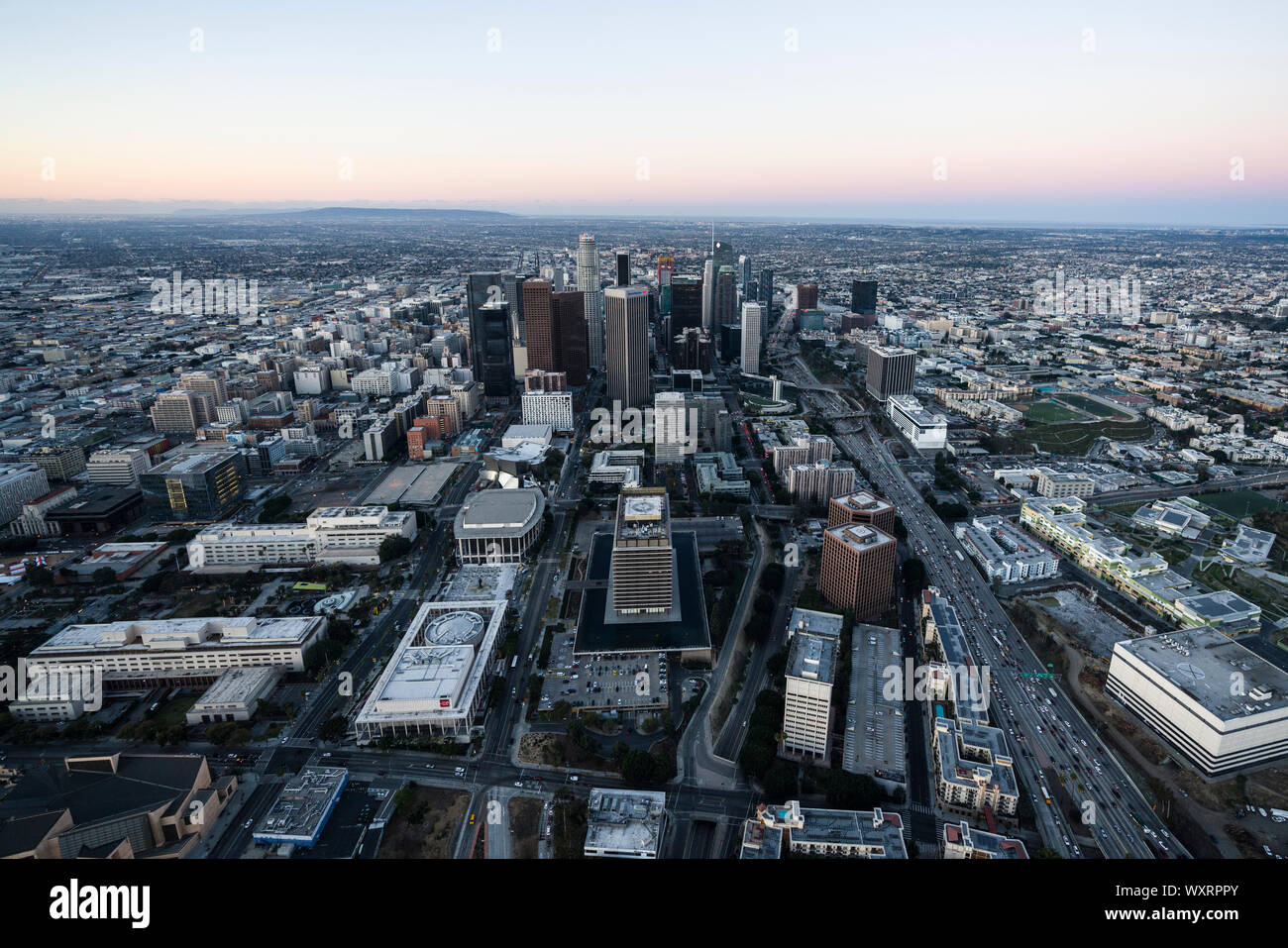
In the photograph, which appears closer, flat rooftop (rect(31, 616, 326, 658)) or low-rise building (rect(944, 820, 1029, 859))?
low-rise building (rect(944, 820, 1029, 859))

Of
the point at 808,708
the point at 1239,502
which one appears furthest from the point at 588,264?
the point at 808,708

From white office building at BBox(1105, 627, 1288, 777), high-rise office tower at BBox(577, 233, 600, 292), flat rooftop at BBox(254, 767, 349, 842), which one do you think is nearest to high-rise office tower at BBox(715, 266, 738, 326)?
high-rise office tower at BBox(577, 233, 600, 292)

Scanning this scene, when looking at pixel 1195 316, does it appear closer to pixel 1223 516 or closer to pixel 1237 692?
pixel 1223 516

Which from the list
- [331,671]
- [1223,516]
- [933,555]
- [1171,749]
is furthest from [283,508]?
[1223,516]

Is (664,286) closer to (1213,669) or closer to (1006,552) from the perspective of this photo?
(1006,552)

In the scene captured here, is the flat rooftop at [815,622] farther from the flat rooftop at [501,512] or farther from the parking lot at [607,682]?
the flat rooftop at [501,512]

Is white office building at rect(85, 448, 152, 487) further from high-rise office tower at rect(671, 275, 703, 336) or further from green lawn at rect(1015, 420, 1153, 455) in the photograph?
green lawn at rect(1015, 420, 1153, 455)
